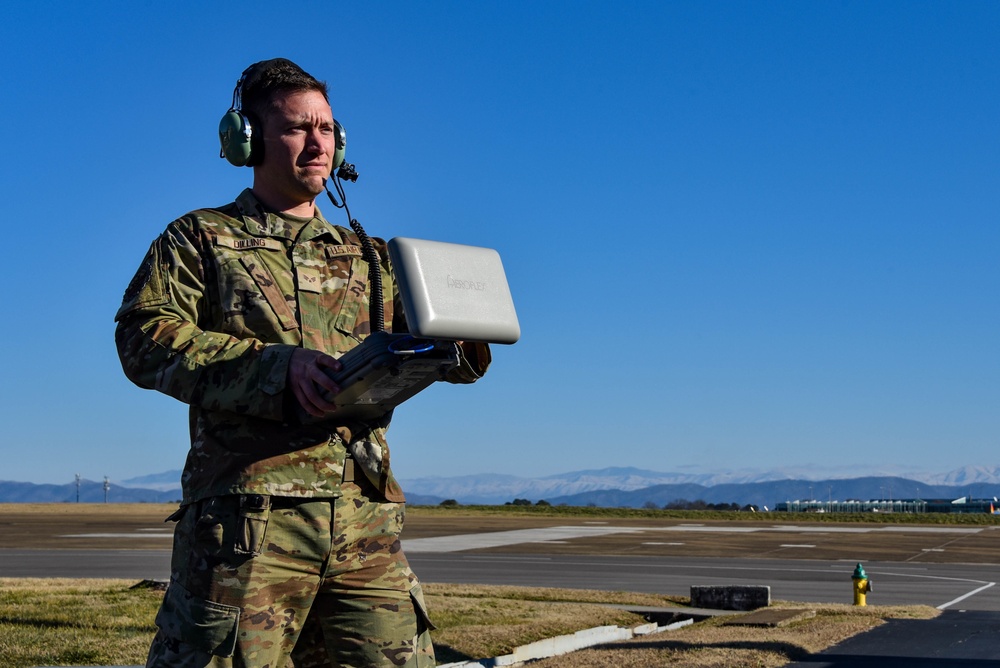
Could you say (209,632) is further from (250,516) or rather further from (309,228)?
(309,228)

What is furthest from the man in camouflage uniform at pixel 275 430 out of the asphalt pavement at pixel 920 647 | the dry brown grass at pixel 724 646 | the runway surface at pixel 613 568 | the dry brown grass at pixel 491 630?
the runway surface at pixel 613 568

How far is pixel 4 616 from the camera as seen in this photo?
10.1 metres

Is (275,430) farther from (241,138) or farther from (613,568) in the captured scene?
(613,568)

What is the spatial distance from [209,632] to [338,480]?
0.42 metres

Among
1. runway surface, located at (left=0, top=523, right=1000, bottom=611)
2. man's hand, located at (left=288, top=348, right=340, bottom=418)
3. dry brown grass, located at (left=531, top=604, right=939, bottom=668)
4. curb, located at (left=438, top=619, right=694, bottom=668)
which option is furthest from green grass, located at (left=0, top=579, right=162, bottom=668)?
man's hand, located at (left=288, top=348, right=340, bottom=418)

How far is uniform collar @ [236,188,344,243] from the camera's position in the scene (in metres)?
2.86

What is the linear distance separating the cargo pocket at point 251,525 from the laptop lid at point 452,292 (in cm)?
61

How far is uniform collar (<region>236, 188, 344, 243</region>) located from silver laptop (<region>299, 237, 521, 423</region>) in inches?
25.5

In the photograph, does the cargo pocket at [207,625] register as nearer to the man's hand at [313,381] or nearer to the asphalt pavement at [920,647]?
the man's hand at [313,381]

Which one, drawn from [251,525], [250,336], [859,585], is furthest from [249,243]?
[859,585]

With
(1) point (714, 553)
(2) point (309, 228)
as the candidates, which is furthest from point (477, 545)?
(2) point (309, 228)

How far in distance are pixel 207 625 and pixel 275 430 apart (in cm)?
43

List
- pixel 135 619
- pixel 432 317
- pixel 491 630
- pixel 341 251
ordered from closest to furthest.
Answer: pixel 432 317, pixel 341 251, pixel 491 630, pixel 135 619

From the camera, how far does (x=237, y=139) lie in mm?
2893
